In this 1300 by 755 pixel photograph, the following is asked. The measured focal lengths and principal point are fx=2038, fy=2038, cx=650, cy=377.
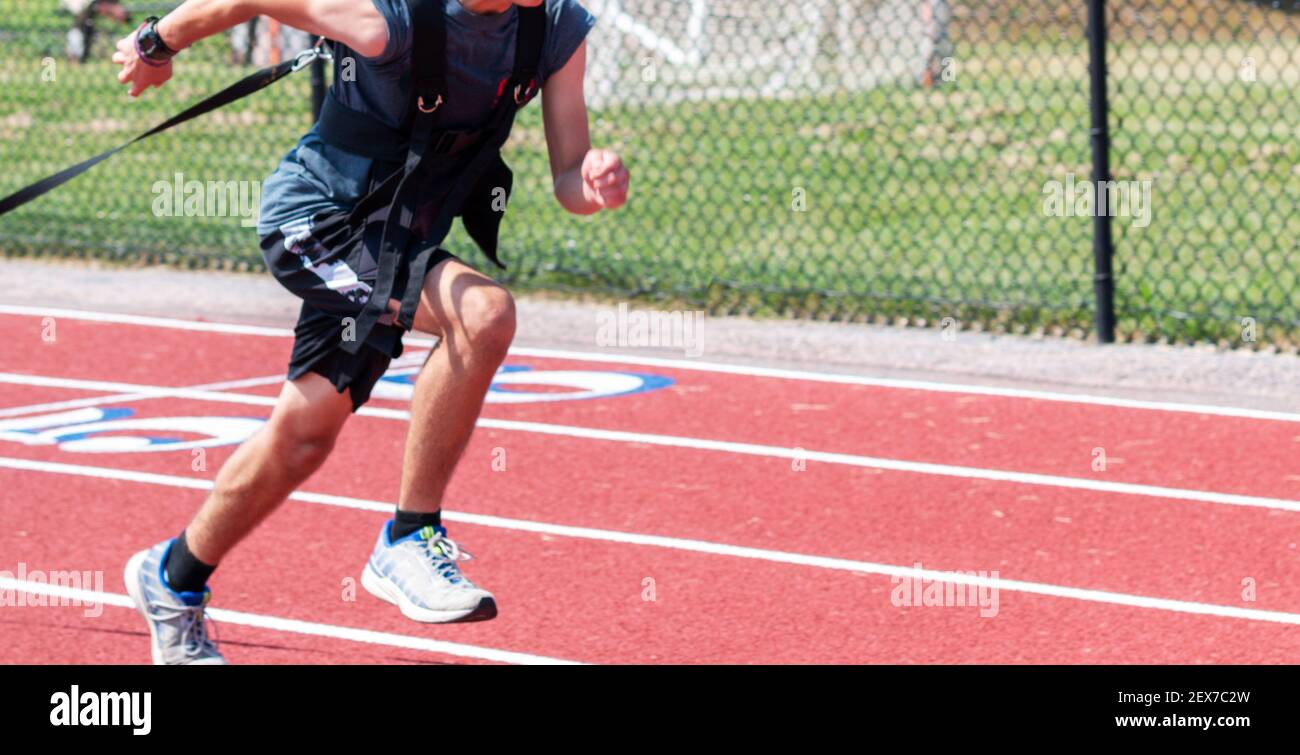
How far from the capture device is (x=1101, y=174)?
9.38 meters

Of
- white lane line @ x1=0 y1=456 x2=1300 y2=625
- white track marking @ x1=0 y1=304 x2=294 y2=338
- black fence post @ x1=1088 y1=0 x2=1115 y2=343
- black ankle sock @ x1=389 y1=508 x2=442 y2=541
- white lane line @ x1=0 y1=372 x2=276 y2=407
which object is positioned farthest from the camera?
white track marking @ x1=0 y1=304 x2=294 y2=338

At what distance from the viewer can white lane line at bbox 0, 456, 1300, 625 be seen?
18.5 feet

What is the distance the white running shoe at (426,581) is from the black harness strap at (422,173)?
1.78ft

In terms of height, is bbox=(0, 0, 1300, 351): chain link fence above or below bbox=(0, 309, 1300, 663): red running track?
above

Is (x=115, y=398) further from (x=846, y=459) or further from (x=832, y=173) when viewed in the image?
(x=832, y=173)

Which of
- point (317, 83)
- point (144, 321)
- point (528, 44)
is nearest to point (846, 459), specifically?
point (528, 44)

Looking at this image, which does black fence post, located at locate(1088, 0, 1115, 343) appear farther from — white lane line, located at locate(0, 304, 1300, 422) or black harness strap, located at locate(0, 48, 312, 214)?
black harness strap, located at locate(0, 48, 312, 214)

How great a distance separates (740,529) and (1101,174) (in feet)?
12.0

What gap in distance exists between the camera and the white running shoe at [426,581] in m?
4.78

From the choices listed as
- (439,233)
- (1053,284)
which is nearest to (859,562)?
(439,233)

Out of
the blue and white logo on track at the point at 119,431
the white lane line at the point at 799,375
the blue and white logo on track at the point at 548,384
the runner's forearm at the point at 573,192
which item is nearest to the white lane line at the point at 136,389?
the blue and white logo on track at the point at 119,431

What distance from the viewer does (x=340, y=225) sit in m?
4.73

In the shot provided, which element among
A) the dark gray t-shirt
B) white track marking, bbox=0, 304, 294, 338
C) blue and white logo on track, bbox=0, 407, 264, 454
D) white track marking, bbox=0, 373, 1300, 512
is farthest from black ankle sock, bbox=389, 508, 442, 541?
white track marking, bbox=0, 304, 294, 338

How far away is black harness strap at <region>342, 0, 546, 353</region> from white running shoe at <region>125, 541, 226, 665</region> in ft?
2.45
